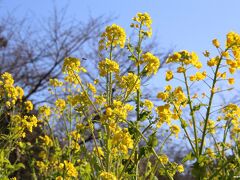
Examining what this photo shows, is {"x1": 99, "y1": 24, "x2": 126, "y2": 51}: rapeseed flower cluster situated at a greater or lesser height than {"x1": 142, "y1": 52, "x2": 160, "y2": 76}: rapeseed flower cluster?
greater

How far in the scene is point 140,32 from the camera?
3.27m

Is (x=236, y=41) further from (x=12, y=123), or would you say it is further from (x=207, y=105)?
(x=12, y=123)

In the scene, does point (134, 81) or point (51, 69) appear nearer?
point (134, 81)

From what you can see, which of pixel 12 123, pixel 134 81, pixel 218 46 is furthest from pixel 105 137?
pixel 12 123

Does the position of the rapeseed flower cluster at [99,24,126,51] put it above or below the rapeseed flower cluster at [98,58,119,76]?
above

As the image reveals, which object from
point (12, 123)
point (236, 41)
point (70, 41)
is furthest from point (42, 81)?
point (236, 41)

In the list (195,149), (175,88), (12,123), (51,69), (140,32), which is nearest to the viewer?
(195,149)

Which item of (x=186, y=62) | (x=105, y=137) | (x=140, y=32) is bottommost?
(x=105, y=137)

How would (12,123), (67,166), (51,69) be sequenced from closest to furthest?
(67,166) → (12,123) → (51,69)

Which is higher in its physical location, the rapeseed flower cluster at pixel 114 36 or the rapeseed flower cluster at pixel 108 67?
the rapeseed flower cluster at pixel 114 36

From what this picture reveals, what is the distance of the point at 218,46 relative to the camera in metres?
2.67

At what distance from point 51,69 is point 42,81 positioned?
1.48 feet

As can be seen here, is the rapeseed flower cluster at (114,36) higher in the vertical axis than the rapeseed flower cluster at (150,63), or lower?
higher

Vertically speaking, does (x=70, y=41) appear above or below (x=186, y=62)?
above
